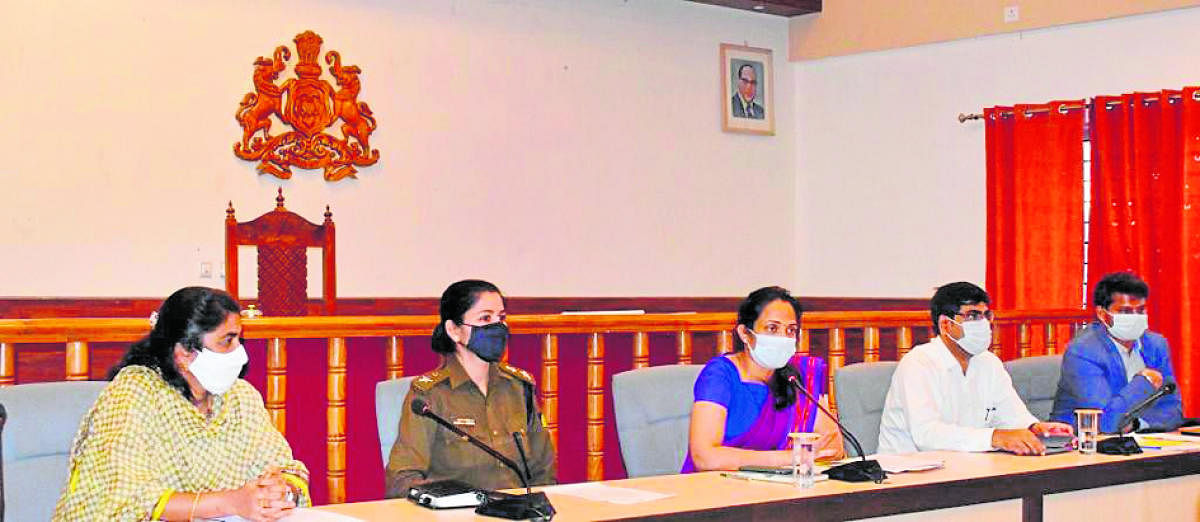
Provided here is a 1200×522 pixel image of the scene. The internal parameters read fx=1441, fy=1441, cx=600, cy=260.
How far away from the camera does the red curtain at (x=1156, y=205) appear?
6836 millimetres

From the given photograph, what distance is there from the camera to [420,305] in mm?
7109

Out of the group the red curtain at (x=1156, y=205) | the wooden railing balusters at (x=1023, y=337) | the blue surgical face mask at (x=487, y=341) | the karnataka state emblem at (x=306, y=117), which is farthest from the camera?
the red curtain at (x=1156, y=205)

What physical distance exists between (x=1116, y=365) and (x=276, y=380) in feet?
9.72

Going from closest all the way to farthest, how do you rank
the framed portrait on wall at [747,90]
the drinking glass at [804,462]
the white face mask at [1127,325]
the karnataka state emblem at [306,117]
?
the drinking glass at [804,462], the white face mask at [1127,325], the karnataka state emblem at [306,117], the framed portrait on wall at [747,90]

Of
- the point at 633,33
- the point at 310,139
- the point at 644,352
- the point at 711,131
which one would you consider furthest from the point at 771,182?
the point at 644,352

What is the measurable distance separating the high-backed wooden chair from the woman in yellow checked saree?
8.25 ft

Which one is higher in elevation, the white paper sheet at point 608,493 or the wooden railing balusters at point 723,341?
the wooden railing balusters at point 723,341

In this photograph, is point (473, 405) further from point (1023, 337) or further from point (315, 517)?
point (1023, 337)

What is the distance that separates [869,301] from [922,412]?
13.9 ft

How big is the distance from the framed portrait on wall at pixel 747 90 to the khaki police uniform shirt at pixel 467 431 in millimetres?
5039

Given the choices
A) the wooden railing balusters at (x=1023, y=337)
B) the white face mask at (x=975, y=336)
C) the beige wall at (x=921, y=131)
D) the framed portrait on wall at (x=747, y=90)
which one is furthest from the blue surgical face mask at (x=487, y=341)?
the framed portrait on wall at (x=747, y=90)

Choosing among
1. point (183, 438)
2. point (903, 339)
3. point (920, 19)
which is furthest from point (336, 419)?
point (920, 19)

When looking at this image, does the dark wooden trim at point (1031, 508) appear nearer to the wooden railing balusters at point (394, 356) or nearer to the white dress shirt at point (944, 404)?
the white dress shirt at point (944, 404)

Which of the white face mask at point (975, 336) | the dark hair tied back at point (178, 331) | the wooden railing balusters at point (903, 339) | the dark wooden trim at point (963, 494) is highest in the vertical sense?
the dark hair tied back at point (178, 331)
